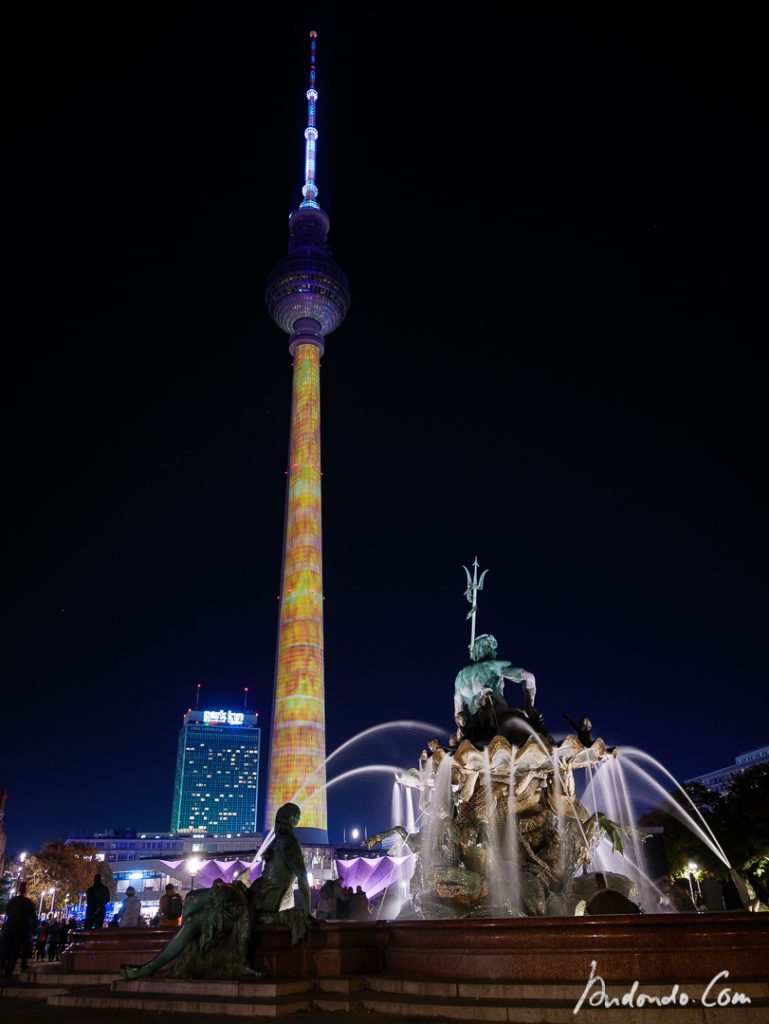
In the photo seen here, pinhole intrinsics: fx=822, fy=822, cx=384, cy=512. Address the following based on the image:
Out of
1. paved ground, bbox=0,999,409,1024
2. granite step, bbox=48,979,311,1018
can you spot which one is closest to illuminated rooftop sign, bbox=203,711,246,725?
granite step, bbox=48,979,311,1018

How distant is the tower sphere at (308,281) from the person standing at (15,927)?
66.9 metres

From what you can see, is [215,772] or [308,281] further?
[215,772]

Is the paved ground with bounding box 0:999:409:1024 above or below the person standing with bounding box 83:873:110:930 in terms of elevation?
below

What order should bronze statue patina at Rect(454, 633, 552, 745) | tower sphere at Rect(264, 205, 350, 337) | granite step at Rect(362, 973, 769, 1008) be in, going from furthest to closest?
tower sphere at Rect(264, 205, 350, 337)
bronze statue patina at Rect(454, 633, 552, 745)
granite step at Rect(362, 973, 769, 1008)

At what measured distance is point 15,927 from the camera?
12656mm

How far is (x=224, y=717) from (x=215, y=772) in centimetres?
1143

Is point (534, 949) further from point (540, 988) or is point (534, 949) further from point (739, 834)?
point (739, 834)

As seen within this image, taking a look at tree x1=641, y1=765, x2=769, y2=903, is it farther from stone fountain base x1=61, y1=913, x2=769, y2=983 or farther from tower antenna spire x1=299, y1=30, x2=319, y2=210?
tower antenna spire x1=299, y1=30, x2=319, y2=210

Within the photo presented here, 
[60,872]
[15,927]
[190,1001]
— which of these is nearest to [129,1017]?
[190,1001]

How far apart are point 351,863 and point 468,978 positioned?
130ft

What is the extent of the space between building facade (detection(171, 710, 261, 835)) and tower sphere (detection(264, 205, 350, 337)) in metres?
120

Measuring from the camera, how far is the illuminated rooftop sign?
576 ft

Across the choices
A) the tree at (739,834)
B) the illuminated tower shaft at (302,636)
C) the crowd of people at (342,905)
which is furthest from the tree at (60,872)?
the crowd of people at (342,905)

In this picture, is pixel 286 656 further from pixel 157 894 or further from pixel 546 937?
pixel 546 937
